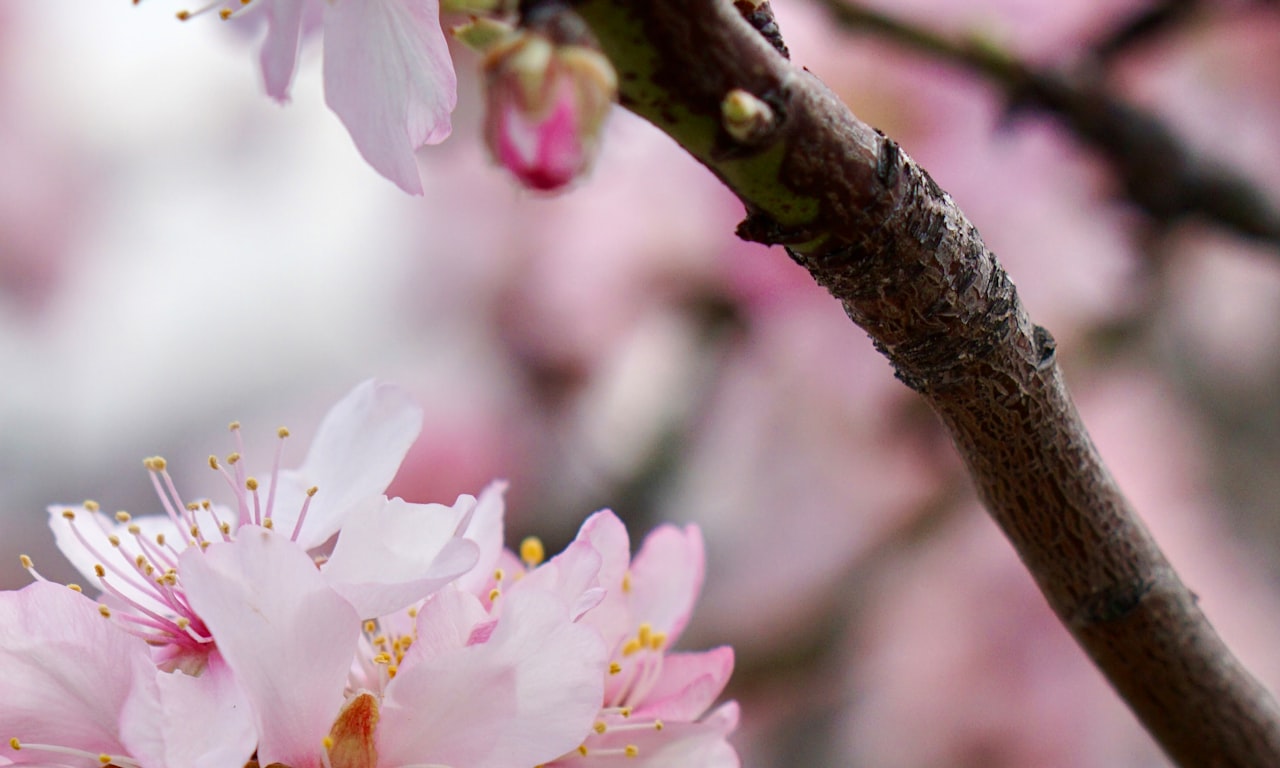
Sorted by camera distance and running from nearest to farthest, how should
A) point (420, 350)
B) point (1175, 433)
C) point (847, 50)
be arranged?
point (847, 50) → point (1175, 433) → point (420, 350)

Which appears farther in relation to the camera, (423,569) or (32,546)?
(32,546)

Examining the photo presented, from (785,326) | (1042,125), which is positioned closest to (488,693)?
(1042,125)

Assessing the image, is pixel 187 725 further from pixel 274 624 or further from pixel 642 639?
pixel 642 639

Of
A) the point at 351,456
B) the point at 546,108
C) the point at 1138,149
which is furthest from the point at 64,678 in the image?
the point at 1138,149

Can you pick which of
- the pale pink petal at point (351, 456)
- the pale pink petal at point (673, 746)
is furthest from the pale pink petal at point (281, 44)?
the pale pink petal at point (673, 746)

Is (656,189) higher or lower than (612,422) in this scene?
higher

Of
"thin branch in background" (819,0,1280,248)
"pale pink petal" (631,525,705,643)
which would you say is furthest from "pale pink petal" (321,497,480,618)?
"thin branch in background" (819,0,1280,248)

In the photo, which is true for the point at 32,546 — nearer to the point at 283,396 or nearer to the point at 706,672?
the point at 283,396
